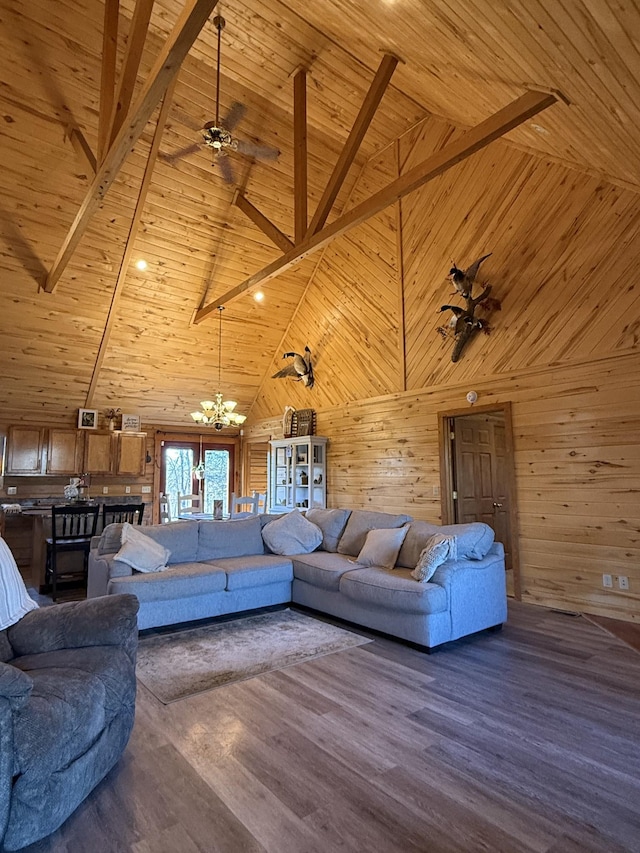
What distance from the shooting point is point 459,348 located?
558cm

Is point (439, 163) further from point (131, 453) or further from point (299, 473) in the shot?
point (131, 453)

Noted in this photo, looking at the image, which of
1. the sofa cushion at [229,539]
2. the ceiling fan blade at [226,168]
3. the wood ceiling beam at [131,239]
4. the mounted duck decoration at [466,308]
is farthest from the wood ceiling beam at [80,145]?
the mounted duck decoration at [466,308]

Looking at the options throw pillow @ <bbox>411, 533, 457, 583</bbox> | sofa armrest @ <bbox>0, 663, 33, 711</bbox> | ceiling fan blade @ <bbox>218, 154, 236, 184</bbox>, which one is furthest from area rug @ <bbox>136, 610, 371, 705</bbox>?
ceiling fan blade @ <bbox>218, 154, 236, 184</bbox>

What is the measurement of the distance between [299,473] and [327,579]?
3689mm

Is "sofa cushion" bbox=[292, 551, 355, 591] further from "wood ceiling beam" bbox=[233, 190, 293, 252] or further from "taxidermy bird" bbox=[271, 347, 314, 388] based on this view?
"taxidermy bird" bbox=[271, 347, 314, 388]

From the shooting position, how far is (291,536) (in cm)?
519

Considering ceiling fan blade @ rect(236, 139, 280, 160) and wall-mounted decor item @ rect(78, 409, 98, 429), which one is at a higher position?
ceiling fan blade @ rect(236, 139, 280, 160)

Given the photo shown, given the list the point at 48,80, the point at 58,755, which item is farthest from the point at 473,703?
the point at 48,80

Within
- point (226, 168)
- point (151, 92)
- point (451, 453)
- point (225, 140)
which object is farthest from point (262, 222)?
point (451, 453)

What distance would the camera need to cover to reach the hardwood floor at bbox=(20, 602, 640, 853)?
5.76ft

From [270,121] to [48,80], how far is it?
2.29m

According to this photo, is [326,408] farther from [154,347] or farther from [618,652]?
[618,652]

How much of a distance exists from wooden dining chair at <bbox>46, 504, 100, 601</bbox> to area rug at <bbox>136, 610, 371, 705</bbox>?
1.78 metres

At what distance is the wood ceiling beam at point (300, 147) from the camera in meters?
4.96
